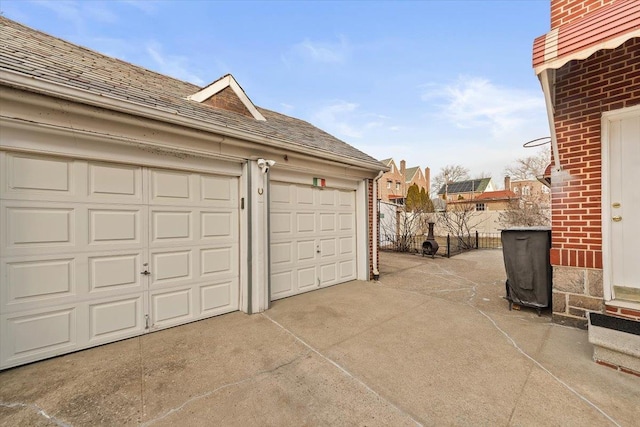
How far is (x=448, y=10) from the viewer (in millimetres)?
6645

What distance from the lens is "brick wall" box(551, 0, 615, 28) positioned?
10.8ft

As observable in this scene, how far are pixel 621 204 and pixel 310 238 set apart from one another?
15.6ft

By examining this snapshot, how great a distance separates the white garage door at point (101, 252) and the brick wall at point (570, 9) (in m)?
5.52

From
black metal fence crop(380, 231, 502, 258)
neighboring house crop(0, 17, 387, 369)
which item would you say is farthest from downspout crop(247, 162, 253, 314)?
black metal fence crop(380, 231, 502, 258)

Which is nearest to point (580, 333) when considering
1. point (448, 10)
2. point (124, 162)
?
point (124, 162)

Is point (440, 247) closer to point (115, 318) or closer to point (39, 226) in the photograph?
point (115, 318)

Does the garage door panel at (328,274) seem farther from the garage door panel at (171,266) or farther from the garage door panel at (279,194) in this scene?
the garage door panel at (171,266)

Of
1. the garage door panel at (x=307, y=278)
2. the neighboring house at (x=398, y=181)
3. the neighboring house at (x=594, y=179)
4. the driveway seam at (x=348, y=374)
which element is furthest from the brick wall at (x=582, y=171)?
the neighboring house at (x=398, y=181)

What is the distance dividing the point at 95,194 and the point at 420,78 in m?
9.96

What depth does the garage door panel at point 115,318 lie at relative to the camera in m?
3.28

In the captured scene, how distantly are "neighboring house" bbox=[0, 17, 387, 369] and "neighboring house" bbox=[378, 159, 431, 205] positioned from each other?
23304 mm

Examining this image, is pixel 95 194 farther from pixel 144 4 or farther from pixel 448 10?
pixel 448 10

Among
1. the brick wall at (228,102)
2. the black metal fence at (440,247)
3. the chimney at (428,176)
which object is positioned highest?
the chimney at (428,176)

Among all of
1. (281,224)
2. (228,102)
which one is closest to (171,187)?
(281,224)
